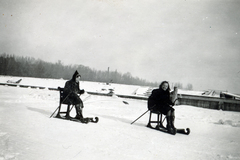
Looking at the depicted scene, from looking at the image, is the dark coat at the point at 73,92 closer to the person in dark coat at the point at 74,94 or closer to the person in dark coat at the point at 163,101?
the person in dark coat at the point at 74,94

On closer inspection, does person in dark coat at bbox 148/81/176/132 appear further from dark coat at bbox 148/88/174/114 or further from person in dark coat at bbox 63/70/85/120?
person in dark coat at bbox 63/70/85/120

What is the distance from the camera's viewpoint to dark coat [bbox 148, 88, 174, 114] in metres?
4.52

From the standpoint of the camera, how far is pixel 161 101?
461cm

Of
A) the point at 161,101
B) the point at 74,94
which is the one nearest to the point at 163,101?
the point at 161,101

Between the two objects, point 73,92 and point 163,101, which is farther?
point 73,92

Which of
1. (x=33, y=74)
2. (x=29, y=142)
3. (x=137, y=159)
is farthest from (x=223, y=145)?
(x=33, y=74)

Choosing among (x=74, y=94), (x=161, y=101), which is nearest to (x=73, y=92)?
(x=74, y=94)

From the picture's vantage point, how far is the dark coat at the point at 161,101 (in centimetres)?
452

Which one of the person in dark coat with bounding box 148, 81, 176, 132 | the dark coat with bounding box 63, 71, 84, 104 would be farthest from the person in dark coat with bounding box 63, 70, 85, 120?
the person in dark coat with bounding box 148, 81, 176, 132

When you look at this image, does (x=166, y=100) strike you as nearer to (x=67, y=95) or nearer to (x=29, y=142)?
(x=67, y=95)

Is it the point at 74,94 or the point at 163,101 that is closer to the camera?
the point at 163,101

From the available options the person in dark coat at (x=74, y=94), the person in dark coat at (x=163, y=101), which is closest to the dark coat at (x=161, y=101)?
the person in dark coat at (x=163, y=101)

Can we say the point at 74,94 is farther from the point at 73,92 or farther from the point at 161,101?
the point at 161,101

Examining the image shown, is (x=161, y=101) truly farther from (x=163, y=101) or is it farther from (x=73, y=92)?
(x=73, y=92)
